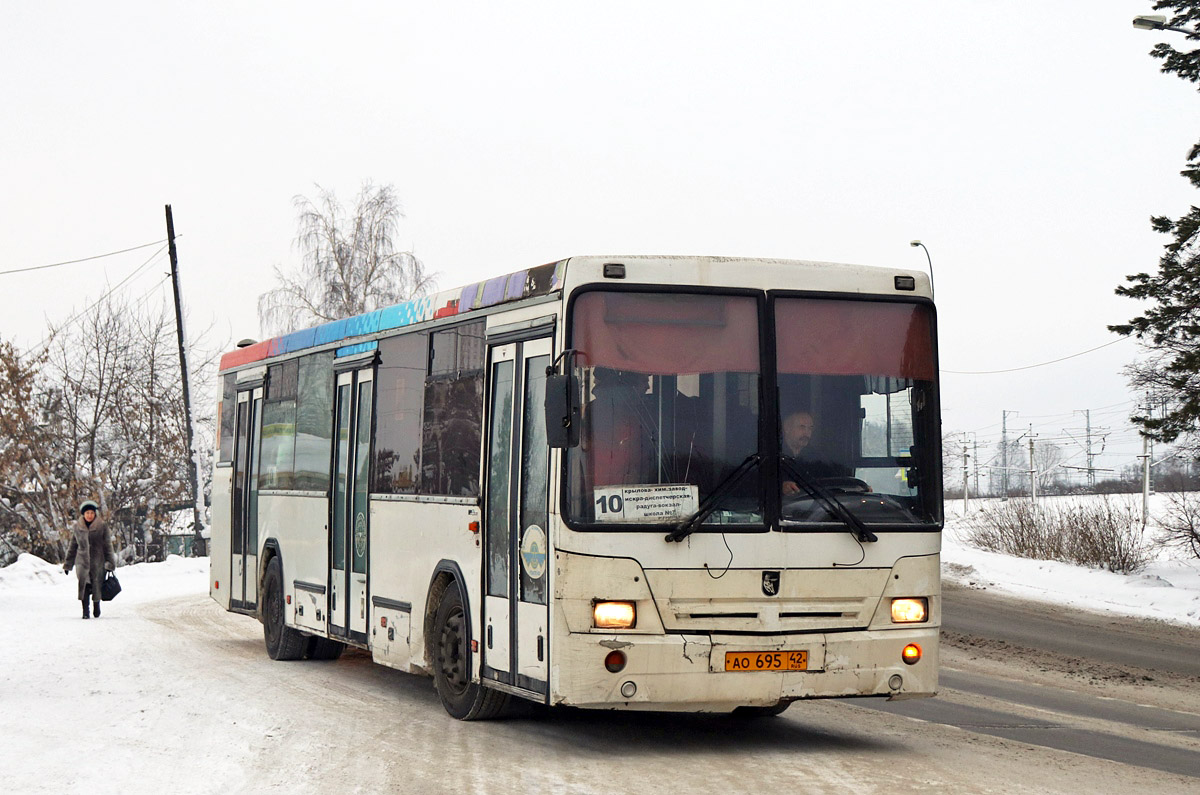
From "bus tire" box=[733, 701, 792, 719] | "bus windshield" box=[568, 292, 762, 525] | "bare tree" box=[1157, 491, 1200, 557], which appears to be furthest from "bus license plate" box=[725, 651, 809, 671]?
"bare tree" box=[1157, 491, 1200, 557]

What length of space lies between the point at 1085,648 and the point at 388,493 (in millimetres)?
9510

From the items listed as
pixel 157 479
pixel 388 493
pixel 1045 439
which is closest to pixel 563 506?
pixel 388 493

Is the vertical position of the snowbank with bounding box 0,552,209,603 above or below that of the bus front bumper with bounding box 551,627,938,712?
below

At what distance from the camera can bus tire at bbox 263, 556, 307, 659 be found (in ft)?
50.9

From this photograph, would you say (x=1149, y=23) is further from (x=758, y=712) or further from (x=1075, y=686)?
(x=758, y=712)

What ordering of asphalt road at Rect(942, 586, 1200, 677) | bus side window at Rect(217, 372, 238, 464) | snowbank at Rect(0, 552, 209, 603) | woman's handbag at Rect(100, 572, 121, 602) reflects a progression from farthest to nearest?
snowbank at Rect(0, 552, 209, 603) < woman's handbag at Rect(100, 572, 121, 602) < bus side window at Rect(217, 372, 238, 464) < asphalt road at Rect(942, 586, 1200, 677)

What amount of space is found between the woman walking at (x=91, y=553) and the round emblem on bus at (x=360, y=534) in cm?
1114

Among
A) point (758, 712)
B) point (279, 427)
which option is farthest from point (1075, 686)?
point (279, 427)

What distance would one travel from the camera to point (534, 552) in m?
9.48

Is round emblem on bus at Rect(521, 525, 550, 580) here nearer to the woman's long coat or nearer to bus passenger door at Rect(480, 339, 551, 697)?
bus passenger door at Rect(480, 339, 551, 697)

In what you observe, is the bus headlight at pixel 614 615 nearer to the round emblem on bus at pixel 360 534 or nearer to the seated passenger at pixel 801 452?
the seated passenger at pixel 801 452

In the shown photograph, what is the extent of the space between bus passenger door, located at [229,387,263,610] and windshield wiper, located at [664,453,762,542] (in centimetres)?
876

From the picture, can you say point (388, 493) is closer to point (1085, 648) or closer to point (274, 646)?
point (274, 646)

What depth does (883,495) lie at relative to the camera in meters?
9.42
